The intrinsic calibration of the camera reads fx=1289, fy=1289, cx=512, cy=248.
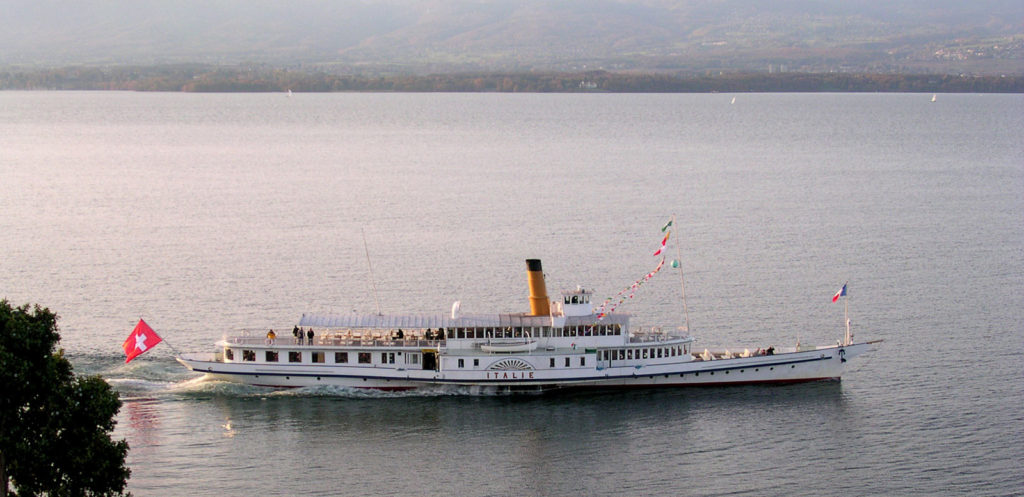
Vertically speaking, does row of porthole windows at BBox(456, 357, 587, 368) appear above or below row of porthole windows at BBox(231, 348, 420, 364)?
below

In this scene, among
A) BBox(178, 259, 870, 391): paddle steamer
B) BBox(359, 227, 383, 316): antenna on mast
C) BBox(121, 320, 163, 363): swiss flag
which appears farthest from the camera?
BBox(359, 227, 383, 316): antenna on mast

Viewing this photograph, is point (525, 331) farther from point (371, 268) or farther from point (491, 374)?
point (371, 268)

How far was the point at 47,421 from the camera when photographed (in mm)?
33375

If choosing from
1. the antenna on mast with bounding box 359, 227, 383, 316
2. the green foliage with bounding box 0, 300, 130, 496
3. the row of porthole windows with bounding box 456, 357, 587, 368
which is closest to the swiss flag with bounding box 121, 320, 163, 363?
the antenna on mast with bounding box 359, 227, 383, 316

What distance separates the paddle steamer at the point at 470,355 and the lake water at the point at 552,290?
36.4 inches

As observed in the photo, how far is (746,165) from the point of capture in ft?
437

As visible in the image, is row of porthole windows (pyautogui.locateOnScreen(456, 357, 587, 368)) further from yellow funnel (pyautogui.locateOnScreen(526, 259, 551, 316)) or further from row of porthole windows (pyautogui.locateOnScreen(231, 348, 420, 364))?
yellow funnel (pyautogui.locateOnScreen(526, 259, 551, 316))

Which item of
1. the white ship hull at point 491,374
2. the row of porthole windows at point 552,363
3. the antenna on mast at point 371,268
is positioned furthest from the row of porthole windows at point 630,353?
the antenna on mast at point 371,268

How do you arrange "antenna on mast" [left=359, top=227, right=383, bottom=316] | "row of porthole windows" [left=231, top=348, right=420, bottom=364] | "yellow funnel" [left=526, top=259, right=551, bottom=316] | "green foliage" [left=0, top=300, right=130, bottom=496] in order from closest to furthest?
1. "green foliage" [left=0, top=300, right=130, bottom=496]
2. "row of porthole windows" [left=231, top=348, right=420, bottom=364]
3. "yellow funnel" [left=526, top=259, right=551, bottom=316]
4. "antenna on mast" [left=359, top=227, right=383, bottom=316]

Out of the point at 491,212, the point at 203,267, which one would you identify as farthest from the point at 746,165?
the point at 203,267

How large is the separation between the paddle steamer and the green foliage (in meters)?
18.1

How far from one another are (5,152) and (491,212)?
271 feet

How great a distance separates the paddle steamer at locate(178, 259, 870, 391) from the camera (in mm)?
51906

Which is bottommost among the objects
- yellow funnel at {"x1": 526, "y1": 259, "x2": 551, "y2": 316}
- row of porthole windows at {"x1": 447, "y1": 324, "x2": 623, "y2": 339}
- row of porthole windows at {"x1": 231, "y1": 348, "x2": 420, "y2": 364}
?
row of porthole windows at {"x1": 231, "y1": 348, "x2": 420, "y2": 364}
